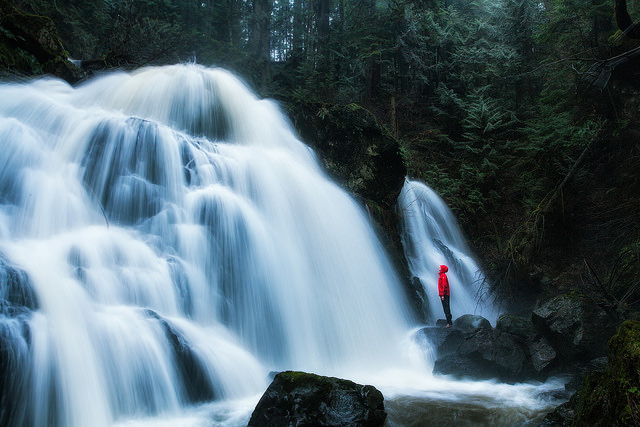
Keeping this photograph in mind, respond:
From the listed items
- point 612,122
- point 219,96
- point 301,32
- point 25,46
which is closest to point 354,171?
point 219,96

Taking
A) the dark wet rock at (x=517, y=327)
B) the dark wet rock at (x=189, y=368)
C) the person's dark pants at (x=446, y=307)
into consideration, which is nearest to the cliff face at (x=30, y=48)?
the dark wet rock at (x=189, y=368)

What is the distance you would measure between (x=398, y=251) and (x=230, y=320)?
5.42 m

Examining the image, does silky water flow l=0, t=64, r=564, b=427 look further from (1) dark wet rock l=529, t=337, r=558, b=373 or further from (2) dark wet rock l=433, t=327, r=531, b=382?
(1) dark wet rock l=529, t=337, r=558, b=373

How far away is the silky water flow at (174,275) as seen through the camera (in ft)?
15.2

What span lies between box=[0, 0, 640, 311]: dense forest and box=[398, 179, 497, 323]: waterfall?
561mm

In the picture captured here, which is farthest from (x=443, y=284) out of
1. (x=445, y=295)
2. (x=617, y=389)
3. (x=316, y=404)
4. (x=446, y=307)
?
(x=617, y=389)

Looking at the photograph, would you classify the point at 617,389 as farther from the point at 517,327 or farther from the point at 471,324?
the point at 471,324

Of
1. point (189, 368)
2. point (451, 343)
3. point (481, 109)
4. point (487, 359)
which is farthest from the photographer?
point (481, 109)

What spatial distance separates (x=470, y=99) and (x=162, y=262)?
14.6 metres

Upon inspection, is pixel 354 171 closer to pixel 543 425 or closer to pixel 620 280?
Result: pixel 620 280

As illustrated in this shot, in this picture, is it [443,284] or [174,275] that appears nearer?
[174,275]

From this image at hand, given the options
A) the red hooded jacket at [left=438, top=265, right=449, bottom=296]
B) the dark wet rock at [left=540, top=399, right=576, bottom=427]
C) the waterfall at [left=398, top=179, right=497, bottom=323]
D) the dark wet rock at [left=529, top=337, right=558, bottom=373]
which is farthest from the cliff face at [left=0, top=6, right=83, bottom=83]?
the dark wet rock at [left=529, top=337, right=558, bottom=373]

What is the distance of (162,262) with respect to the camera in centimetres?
647

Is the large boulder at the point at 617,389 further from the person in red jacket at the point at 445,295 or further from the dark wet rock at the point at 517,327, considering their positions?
the person in red jacket at the point at 445,295
